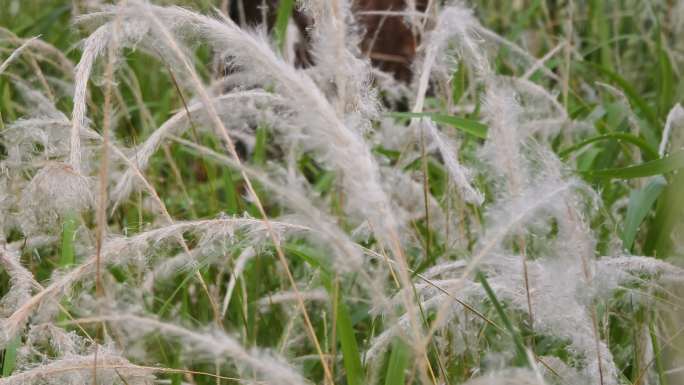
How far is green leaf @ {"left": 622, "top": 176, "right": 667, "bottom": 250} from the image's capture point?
162cm

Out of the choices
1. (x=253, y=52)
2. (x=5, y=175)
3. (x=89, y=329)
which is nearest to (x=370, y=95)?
(x=253, y=52)

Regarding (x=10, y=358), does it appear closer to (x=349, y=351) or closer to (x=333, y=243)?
(x=349, y=351)

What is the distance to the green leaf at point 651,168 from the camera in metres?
1.40

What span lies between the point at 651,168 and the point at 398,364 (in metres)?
0.59

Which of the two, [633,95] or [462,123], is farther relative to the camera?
[633,95]

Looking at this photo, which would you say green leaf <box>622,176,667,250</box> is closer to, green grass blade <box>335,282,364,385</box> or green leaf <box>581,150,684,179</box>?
green leaf <box>581,150,684,179</box>

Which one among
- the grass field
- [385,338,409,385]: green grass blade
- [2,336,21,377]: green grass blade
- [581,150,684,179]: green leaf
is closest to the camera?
the grass field

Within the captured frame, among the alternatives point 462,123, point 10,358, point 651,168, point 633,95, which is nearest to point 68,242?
Result: point 10,358

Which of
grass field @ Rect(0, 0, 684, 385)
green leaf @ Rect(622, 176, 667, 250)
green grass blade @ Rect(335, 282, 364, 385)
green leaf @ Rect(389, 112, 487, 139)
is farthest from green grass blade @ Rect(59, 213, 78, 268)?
green leaf @ Rect(622, 176, 667, 250)

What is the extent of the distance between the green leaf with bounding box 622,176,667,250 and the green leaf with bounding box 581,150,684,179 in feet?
0.58

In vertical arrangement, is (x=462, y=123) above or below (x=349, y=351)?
above

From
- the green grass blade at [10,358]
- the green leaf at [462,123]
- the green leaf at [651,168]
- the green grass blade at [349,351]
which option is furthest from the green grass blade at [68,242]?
the green leaf at [651,168]

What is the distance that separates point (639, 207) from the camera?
1651 mm

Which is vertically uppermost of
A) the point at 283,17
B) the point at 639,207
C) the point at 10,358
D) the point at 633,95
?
the point at 283,17
